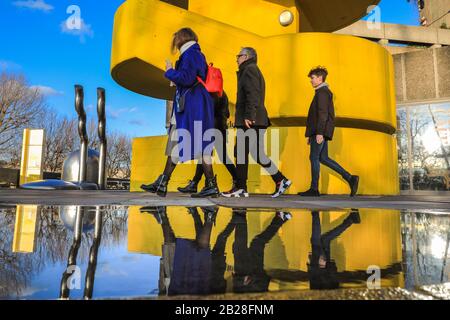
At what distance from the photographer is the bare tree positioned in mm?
25359

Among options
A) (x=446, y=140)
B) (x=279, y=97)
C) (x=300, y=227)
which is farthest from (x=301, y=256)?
(x=446, y=140)

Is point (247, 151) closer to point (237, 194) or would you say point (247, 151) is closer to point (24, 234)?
point (237, 194)

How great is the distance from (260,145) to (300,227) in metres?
2.43

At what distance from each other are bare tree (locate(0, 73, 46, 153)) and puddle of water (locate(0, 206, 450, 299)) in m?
28.6

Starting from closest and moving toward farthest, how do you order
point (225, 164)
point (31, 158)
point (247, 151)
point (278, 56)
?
point (247, 151)
point (225, 164)
point (278, 56)
point (31, 158)

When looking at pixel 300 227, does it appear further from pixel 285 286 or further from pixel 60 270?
pixel 60 270

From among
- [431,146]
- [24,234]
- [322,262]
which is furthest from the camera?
[431,146]

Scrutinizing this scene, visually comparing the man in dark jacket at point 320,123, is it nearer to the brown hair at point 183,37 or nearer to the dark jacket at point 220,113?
the dark jacket at point 220,113

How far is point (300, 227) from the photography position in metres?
1.70

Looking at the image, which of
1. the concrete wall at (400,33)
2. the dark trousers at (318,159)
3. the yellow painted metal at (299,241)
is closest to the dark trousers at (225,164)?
the dark trousers at (318,159)

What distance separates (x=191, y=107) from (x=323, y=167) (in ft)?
11.9

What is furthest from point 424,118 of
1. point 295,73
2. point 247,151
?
point 247,151

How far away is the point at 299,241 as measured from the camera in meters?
1.34

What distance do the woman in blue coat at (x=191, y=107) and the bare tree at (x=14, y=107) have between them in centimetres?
2722
